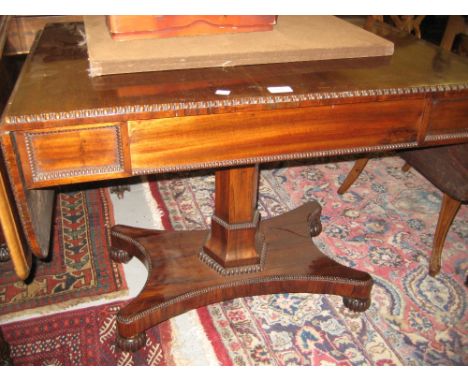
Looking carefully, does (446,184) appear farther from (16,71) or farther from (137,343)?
(16,71)

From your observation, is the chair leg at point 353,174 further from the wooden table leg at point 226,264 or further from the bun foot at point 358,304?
the bun foot at point 358,304

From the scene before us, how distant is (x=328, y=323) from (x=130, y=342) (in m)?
0.67

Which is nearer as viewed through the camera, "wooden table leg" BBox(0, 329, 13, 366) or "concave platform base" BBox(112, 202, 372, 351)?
"wooden table leg" BBox(0, 329, 13, 366)

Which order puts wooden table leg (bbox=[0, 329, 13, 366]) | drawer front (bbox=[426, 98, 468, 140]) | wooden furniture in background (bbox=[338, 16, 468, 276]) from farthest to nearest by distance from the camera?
wooden furniture in background (bbox=[338, 16, 468, 276]), wooden table leg (bbox=[0, 329, 13, 366]), drawer front (bbox=[426, 98, 468, 140])

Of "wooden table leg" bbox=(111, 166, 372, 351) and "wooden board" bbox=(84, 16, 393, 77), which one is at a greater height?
"wooden board" bbox=(84, 16, 393, 77)

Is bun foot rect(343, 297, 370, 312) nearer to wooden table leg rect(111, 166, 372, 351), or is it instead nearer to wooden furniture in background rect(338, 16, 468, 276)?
wooden table leg rect(111, 166, 372, 351)

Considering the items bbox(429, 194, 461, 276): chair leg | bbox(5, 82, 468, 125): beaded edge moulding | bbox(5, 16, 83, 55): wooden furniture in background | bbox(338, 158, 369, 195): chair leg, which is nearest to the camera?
bbox(5, 82, 468, 125): beaded edge moulding

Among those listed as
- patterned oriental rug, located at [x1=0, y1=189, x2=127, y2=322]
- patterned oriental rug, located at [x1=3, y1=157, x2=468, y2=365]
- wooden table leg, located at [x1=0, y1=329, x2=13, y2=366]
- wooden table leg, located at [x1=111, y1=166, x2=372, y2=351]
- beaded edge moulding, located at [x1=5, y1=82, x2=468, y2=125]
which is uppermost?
beaded edge moulding, located at [x1=5, y1=82, x2=468, y2=125]

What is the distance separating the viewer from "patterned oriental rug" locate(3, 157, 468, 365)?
55.7 inches

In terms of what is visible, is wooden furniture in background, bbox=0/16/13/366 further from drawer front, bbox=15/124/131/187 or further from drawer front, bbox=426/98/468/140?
drawer front, bbox=426/98/468/140

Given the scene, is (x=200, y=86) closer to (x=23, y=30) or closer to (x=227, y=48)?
(x=227, y=48)

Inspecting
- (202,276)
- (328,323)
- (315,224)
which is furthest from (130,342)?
(315,224)

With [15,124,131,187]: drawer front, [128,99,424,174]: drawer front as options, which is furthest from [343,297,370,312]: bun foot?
[15,124,131,187]: drawer front

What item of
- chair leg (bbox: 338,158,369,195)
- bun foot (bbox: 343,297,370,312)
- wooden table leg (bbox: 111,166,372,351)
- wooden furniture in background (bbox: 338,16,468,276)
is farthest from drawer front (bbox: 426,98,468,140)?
chair leg (bbox: 338,158,369,195)
